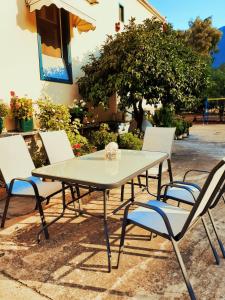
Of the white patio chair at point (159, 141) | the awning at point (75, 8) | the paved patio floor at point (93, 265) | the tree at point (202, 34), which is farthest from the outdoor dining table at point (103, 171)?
the tree at point (202, 34)

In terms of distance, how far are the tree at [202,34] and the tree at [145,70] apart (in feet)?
71.1

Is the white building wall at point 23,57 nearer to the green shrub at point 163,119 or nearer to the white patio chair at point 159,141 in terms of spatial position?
the white patio chair at point 159,141

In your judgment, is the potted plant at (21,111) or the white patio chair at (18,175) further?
the potted plant at (21,111)

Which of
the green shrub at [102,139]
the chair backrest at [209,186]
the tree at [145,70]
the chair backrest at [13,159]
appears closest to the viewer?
the chair backrest at [209,186]

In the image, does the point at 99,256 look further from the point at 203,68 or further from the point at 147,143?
the point at 203,68

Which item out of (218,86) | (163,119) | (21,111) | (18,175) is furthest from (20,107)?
(218,86)

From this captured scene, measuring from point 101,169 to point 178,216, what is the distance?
99 centimetres

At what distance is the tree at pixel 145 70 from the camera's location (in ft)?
22.8

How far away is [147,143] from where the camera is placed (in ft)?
16.0

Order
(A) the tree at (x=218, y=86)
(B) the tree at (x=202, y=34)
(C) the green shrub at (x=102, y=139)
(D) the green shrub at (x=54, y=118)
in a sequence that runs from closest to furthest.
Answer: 1. (D) the green shrub at (x=54, y=118)
2. (C) the green shrub at (x=102, y=139)
3. (A) the tree at (x=218, y=86)
4. (B) the tree at (x=202, y=34)

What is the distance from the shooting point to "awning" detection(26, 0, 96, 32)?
568 cm

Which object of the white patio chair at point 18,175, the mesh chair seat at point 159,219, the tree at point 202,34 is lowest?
the mesh chair seat at point 159,219

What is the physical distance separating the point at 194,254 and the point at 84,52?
23.0 ft

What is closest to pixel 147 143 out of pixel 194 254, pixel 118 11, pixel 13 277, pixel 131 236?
pixel 131 236
